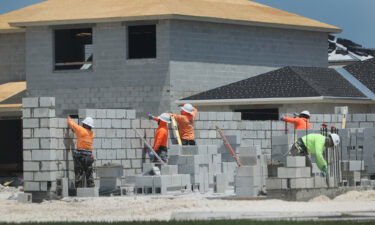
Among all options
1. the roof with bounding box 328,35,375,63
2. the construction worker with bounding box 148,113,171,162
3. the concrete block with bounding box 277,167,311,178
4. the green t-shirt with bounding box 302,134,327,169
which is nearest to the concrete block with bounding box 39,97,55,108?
the construction worker with bounding box 148,113,171,162

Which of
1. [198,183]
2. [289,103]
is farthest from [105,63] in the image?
[198,183]

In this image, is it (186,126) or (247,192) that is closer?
(247,192)

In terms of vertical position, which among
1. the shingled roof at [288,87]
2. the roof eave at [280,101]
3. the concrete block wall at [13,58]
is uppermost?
the concrete block wall at [13,58]

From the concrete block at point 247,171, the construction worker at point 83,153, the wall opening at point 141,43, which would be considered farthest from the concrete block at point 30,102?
the wall opening at point 141,43

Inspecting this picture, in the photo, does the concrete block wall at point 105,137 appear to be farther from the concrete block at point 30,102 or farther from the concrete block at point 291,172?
the concrete block at point 291,172

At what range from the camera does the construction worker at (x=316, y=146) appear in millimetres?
25234

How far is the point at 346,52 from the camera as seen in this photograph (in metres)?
65.8

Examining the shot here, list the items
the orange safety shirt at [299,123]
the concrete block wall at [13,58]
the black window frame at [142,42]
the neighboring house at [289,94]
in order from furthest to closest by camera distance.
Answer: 1. the concrete block wall at [13,58]
2. the black window frame at [142,42]
3. the neighboring house at [289,94]
4. the orange safety shirt at [299,123]

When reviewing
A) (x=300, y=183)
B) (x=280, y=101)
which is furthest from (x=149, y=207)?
(x=280, y=101)

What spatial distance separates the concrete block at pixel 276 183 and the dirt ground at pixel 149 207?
0.65 meters

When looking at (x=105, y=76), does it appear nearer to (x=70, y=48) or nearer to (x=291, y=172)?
(x=70, y=48)

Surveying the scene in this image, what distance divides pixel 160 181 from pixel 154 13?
1526cm

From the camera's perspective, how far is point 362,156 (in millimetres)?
29094

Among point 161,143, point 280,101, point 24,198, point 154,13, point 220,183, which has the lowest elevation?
point 24,198
